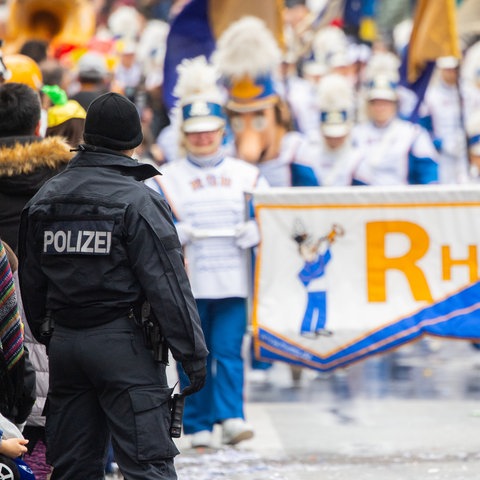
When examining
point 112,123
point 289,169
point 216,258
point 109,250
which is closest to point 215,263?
point 216,258

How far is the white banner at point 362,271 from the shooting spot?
8875 millimetres

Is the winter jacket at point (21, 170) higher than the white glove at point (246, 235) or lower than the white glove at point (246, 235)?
higher

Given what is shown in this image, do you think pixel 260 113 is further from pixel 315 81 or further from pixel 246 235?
pixel 315 81

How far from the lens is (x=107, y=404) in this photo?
566 centimetres

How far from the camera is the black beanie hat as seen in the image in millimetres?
5770

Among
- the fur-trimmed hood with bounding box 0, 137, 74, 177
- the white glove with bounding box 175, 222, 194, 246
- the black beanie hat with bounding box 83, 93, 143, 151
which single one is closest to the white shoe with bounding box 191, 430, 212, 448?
the white glove with bounding box 175, 222, 194, 246

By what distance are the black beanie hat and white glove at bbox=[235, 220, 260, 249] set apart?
277cm

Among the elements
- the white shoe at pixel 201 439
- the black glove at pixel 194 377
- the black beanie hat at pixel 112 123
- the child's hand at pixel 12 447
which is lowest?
the white shoe at pixel 201 439

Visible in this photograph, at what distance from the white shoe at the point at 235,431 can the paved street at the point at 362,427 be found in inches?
1.9

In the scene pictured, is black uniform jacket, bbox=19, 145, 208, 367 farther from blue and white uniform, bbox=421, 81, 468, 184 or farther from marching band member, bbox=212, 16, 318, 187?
blue and white uniform, bbox=421, 81, 468, 184

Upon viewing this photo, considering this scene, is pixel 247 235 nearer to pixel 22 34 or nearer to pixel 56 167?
pixel 56 167

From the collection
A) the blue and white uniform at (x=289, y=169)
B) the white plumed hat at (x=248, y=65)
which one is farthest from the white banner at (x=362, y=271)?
the white plumed hat at (x=248, y=65)

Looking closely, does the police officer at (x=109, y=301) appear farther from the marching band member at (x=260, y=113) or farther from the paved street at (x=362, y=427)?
the marching band member at (x=260, y=113)

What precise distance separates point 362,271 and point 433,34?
4420 mm
